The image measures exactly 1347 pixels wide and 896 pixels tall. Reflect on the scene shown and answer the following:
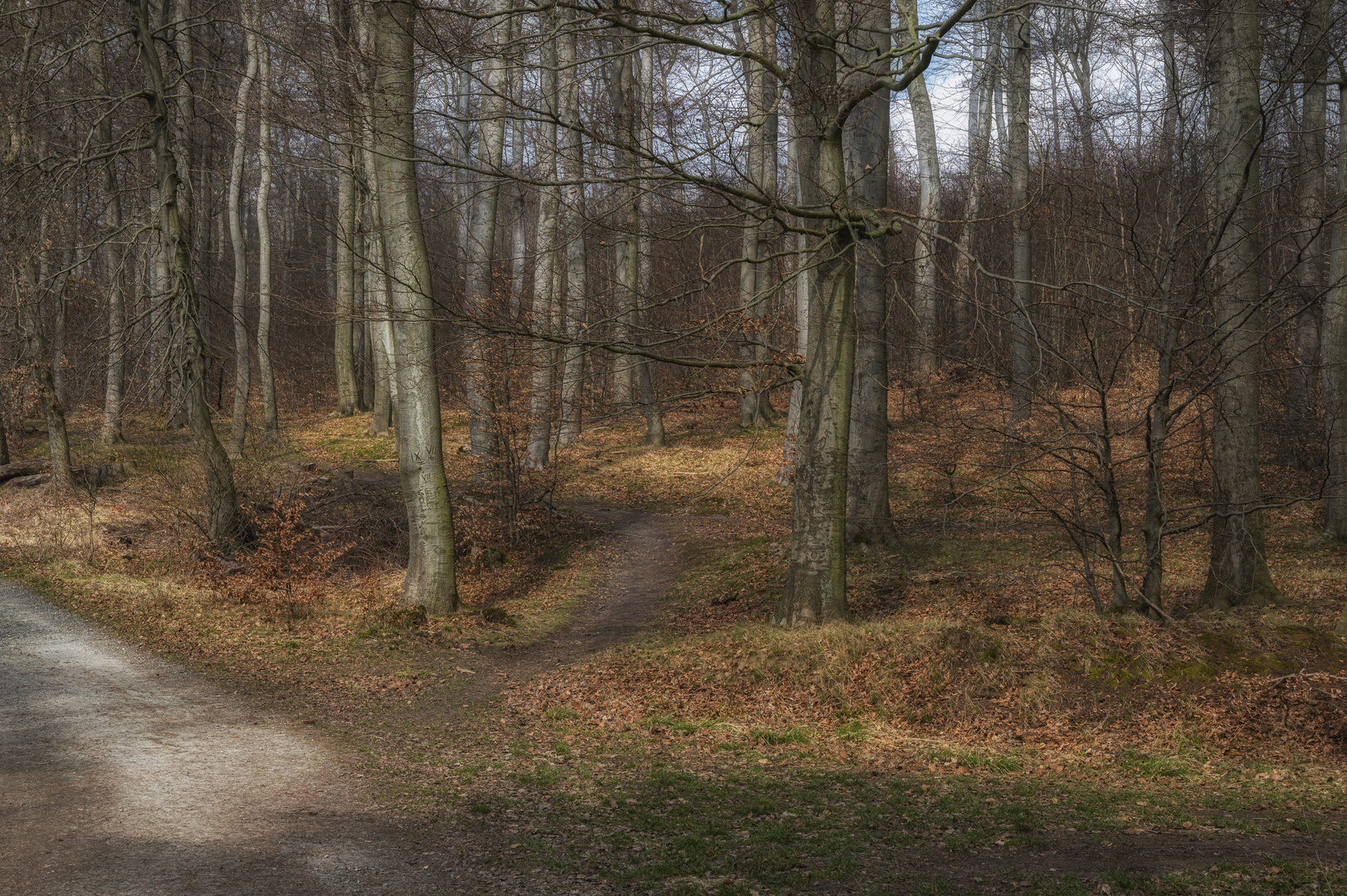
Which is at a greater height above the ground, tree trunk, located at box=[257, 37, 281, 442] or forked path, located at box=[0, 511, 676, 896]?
tree trunk, located at box=[257, 37, 281, 442]

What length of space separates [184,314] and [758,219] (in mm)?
8557

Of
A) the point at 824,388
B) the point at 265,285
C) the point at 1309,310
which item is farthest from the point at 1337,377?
the point at 265,285

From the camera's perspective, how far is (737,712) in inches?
310

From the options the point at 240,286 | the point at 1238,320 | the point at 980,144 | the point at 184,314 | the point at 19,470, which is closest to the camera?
the point at 1238,320

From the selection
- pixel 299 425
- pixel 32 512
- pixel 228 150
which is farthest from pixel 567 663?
pixel 228 150

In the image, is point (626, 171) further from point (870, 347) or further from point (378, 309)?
point (870, 347)

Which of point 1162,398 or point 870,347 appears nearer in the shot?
point 1162,398

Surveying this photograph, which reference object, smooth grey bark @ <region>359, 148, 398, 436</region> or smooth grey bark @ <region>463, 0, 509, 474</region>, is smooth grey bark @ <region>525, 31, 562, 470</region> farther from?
smooth grey bark @ <region>359, 148, 398, 436</region>

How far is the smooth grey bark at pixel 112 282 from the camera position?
12.1 meters

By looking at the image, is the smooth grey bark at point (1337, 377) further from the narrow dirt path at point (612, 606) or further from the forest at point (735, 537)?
the narrow dirt path at point (612, 606)

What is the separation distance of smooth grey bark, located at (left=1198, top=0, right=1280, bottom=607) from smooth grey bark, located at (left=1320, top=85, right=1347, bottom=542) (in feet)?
10.8

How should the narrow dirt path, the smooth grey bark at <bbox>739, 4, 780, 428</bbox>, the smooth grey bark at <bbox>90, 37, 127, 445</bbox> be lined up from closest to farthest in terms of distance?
the smooth grey bark at <bbox>739, 4, 780, 428</bbox> < the narrow dirt path < the smooth grey bark at <bbox>90, 37, 127, 445</bbox>

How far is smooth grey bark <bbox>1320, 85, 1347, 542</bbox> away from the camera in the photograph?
11.4 meters

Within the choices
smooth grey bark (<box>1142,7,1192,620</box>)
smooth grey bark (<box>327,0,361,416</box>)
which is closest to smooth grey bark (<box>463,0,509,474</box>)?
smooth grey bark (<box>327,0,361,416</box>)
